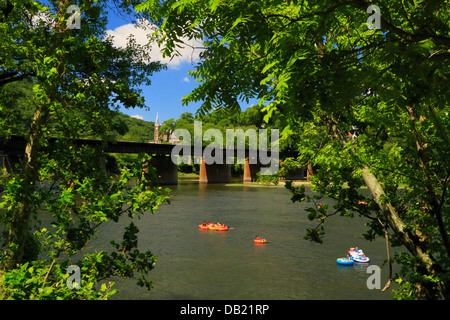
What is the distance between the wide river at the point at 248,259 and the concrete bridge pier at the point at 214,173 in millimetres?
49597

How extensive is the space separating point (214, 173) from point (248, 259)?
2754 inches

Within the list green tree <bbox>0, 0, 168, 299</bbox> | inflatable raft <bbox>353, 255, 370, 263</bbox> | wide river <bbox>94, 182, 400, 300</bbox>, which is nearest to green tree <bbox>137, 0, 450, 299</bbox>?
green tree <bbox>0, 0, 168, 299</bbox>

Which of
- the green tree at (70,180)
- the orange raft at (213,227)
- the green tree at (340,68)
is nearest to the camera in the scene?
the green tree at (340,68)

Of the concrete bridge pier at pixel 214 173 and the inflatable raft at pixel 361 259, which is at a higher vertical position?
the concrete bridge pier at pixel 214 173

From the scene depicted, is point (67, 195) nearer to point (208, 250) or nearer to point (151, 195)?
point (151, 195)

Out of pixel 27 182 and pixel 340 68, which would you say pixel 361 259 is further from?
pixel 340 68

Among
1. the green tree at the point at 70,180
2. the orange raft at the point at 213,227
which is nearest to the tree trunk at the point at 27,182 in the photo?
the green tree at the point at 70,180

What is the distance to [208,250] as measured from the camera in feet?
94.9

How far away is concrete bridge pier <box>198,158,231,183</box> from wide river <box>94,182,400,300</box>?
49597 mm

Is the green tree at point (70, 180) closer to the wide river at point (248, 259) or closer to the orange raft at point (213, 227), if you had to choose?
the wide river at point (248, 259)

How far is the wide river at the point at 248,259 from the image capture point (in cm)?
2003

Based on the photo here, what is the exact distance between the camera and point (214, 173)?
9594 cm

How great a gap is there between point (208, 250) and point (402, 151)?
22.1m
